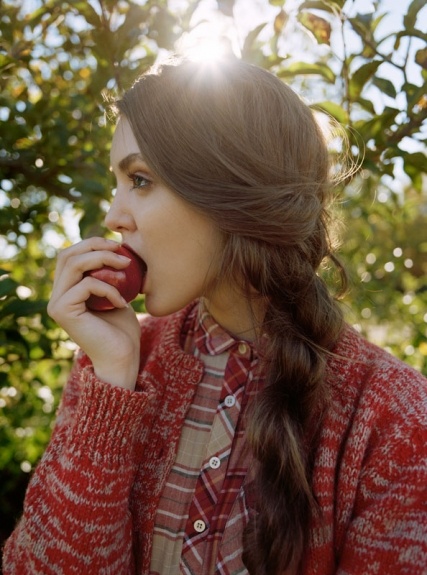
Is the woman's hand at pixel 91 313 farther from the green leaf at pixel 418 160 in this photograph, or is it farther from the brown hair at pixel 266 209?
the green leaf at pixel 418 160

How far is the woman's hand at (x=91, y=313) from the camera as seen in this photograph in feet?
4.85

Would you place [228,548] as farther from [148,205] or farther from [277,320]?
[148,205]

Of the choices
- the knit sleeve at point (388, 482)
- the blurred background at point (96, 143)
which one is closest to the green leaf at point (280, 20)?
the blurred background at point (96, 143)

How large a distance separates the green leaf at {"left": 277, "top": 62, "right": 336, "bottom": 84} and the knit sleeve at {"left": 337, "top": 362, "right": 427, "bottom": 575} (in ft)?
3.17

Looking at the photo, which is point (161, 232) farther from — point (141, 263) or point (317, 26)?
point (317, 26)

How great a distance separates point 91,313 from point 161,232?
0.31 metres

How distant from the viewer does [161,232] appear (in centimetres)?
143

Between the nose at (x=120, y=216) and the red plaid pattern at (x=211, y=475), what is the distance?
1.31 feet

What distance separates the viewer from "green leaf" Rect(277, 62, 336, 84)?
180 centimetres

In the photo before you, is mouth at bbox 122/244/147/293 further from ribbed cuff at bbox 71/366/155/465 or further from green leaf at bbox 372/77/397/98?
green leaf at bbox 372/77/397/98

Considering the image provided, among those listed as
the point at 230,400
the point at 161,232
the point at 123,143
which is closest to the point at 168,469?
the point at 230,400

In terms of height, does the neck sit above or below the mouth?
below

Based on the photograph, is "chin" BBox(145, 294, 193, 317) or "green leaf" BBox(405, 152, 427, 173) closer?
"chin" BBox(145, 294, 193, 317)

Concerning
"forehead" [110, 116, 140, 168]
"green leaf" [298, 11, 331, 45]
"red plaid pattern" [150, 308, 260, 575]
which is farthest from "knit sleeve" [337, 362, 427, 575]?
"green leaf" [298, 11, 331, 45]
